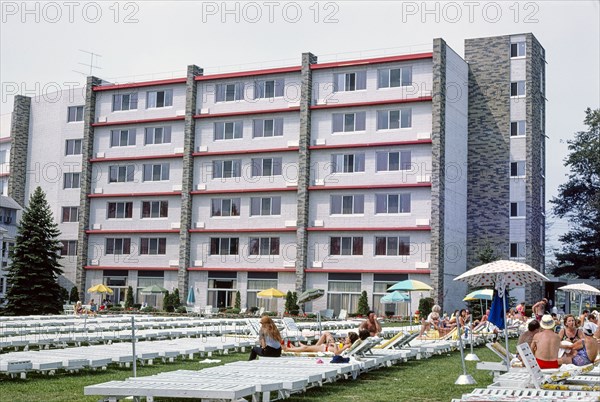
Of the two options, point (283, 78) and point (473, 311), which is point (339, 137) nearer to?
point (283, 78)

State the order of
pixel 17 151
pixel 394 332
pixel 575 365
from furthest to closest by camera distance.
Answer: pixel 17 151 → pixel 394 332 → pixel 575 365

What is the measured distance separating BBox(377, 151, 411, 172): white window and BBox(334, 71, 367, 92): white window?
4628 millimetres

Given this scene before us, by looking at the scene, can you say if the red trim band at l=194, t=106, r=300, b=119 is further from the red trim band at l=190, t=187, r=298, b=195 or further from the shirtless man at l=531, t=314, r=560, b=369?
the shirtless man at l=531, t=314, r=560, b=369

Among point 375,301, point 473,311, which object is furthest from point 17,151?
point 473,311

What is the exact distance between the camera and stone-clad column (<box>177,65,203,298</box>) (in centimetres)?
5806

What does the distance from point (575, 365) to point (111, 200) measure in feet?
164

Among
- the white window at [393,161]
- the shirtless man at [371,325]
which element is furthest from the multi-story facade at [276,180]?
the shirtless man at [371,325]

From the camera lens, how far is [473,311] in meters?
50.8

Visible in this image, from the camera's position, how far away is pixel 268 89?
5691 centimetres

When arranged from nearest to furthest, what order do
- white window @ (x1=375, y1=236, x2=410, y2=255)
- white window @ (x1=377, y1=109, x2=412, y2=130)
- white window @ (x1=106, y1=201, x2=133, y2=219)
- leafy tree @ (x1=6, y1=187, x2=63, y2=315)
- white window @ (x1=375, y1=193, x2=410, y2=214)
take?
white window @ (x1=375, y1=236, x2=410, y2=255) < white window @ (x1=375, y1=193, x2=410, y2=214) < leafy tree @ (x1=6, y1=187, x2=63, y2=315) < white window @ (x1=377, y1=109, x2=412, y2=130) < white window @ (x1=106, y1=201, x2=133, y2=219)

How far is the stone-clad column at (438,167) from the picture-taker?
5025 centimetres

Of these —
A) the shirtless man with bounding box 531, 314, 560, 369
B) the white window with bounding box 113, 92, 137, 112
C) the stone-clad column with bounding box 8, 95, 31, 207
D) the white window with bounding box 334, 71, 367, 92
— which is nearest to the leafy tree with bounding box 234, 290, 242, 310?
the white window with bounding box 334, 71, 367, 92

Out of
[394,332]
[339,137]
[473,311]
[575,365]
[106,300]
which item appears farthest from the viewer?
[106,300]

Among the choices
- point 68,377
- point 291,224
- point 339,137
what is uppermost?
point 339,137
